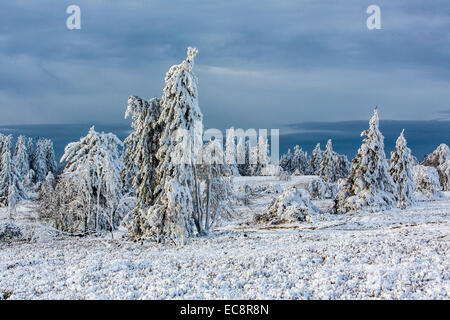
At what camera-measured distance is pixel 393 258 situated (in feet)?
45.8

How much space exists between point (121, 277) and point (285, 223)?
22847 mm

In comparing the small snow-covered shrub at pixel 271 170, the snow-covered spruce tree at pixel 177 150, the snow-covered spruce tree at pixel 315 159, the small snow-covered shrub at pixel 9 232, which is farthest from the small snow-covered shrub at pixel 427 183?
the small snow-covered shrub at pixel 9 232

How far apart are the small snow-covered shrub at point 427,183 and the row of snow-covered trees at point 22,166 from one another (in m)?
69.8

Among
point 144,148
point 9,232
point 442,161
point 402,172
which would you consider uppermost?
point 442,161

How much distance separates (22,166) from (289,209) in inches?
2879

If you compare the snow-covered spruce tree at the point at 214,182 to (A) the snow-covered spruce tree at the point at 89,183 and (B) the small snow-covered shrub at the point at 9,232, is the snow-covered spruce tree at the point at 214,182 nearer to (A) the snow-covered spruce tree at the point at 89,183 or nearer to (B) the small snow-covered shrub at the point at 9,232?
(A) the snow-covered spruce tree at the point at 89,183

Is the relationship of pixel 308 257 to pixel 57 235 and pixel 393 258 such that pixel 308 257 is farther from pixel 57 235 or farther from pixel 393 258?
pixel 57 235

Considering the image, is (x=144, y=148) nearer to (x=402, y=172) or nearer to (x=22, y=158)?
(x=402, y=172)

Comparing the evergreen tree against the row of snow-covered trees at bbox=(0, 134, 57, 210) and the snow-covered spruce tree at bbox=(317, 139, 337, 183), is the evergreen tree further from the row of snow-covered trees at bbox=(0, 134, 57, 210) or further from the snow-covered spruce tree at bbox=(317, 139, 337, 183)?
the snow-covered spruce tree at bbox=(317, 139, 337, 183)

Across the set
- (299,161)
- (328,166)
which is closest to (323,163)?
(328,166)

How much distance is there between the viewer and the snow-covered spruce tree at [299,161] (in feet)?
360

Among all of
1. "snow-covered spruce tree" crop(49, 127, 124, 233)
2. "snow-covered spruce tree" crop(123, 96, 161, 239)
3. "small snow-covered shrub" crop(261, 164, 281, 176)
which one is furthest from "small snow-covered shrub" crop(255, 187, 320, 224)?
"small snow-covered shrub" crop(261, 164, 281, 176)

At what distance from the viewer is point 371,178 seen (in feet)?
129

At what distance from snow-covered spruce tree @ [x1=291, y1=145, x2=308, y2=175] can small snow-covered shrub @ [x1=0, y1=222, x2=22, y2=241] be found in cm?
8943
